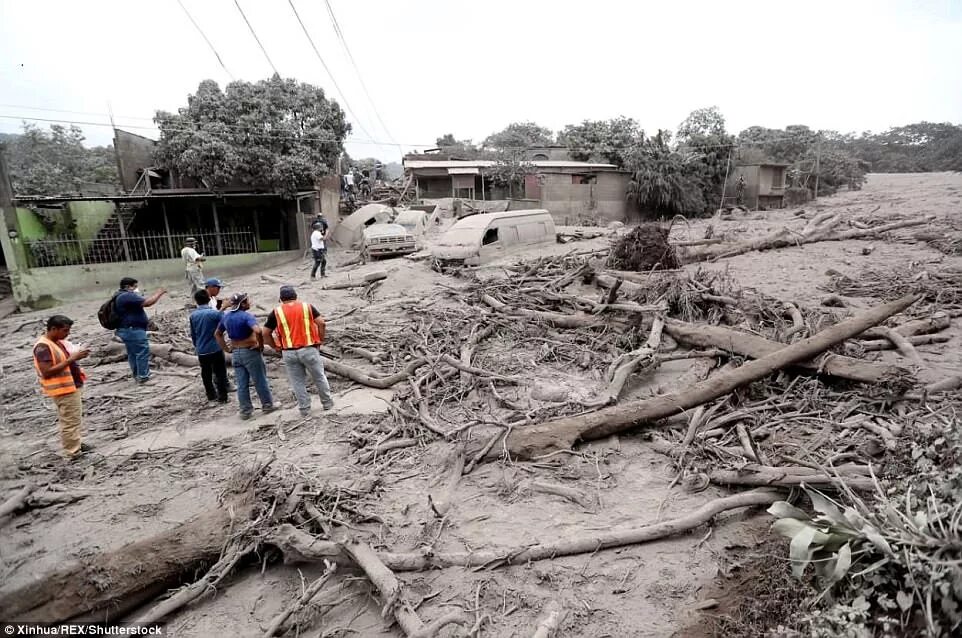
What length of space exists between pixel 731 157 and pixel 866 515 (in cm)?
3200

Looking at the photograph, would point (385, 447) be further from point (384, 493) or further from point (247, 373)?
point (247, 373)

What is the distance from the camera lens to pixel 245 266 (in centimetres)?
1802

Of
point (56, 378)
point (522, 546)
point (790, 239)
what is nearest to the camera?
point (522, 546)

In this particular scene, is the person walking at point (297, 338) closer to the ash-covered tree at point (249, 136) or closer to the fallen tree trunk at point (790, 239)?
the fallen tree trunk at point (790, 239)

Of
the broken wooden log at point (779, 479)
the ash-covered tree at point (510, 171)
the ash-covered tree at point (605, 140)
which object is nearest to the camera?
the broken wooden log at point (779, 479)

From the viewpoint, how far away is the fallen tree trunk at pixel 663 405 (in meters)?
4.96

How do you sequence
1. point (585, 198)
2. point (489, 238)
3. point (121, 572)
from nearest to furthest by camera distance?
1. point (121, 572)
2. point (489, 238)
3. point (585, 198)

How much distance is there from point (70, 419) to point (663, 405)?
630cm

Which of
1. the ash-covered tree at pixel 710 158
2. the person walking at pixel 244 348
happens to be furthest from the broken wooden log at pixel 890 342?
the ash-covered tree at pixel 710 158

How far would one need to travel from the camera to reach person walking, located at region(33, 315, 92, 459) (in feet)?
16.7

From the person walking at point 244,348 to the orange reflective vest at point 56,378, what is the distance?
1.55 m

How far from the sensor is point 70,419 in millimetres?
5410

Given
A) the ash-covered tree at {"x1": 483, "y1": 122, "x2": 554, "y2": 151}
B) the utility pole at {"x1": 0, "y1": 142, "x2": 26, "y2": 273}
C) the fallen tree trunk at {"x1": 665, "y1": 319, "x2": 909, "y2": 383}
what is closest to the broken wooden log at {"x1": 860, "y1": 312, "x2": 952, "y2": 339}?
the fallen tree trunk at {"x1": 665, "y1": 319, "x2": 909, "y2": 383}

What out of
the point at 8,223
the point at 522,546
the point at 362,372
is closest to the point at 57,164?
the point at 8,223
